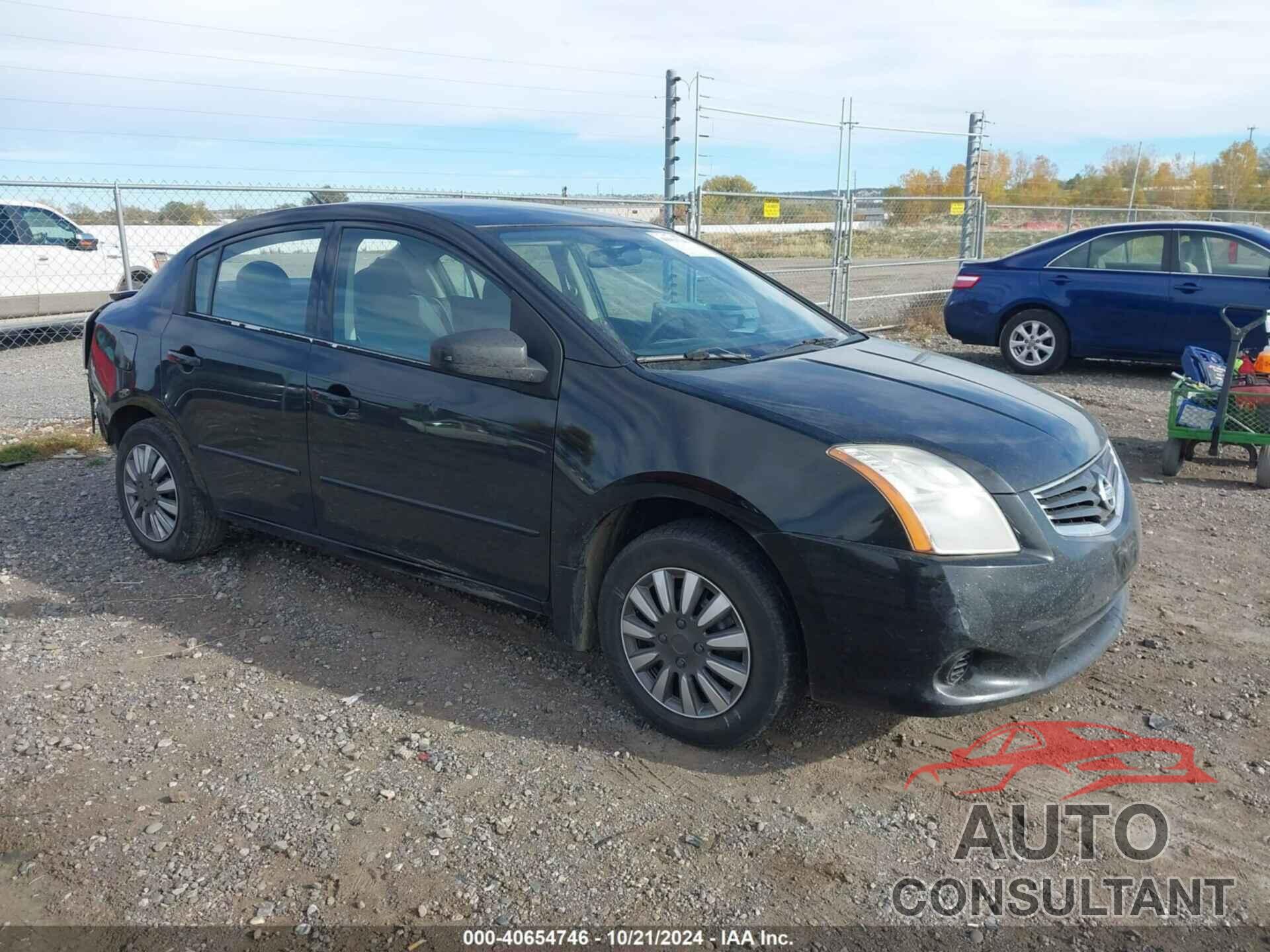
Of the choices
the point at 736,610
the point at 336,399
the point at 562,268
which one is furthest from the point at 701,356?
the point at 336,399

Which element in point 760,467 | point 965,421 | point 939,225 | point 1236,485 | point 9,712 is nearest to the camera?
point 760,467

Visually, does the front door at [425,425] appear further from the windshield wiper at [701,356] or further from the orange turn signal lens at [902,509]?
the orange turn signal lens at [902,509]

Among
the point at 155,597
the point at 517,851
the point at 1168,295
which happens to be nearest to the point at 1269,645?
the point at 517,851

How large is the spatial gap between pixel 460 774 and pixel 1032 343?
29.2 ft

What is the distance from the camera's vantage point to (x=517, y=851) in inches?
117

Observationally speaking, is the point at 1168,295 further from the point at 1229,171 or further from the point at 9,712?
the point at 1229,171

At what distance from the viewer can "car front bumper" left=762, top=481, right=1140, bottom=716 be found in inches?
119

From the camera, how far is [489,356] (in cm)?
357

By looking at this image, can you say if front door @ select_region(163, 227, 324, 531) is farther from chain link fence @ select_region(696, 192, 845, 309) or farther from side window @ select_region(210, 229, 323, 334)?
chain link fence @ select_region(696, 192, 845, 309)

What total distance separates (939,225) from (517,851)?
15.9 m

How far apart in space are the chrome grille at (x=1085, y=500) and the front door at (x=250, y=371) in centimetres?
286

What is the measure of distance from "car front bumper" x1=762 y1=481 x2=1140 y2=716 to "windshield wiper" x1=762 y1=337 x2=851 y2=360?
1.07m

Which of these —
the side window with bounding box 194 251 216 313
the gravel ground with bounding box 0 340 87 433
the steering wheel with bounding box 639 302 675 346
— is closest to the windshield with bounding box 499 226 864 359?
the steering wheel with bounding box 639 302 675 346

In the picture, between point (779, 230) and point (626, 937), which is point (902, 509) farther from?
point (779, 230)
